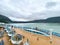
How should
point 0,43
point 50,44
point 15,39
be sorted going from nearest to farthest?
point 0,43, point 15,39, point 50,44

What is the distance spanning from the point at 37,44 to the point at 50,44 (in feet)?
2.56

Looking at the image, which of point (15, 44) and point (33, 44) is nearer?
point (15, 44)

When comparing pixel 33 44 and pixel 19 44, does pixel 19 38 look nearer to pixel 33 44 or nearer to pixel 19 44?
pixel 19 44

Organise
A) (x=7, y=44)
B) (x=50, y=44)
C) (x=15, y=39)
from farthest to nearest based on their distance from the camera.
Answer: (x=50, y=44)
(x=7, y=44)
(x=15, y=39)

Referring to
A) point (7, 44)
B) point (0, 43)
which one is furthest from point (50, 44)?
point (0, 43)

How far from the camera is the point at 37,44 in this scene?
9164mm

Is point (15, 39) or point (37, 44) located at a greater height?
point (15, 39)

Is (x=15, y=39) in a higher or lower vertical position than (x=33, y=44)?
higher

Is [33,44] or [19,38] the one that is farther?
[33,44]

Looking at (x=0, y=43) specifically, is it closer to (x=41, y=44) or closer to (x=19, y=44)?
(x=19, y=44)

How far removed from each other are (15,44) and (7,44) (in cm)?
144

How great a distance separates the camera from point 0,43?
6273mm

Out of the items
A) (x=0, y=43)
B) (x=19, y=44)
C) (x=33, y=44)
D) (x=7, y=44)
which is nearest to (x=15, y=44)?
(x=19, y=44)

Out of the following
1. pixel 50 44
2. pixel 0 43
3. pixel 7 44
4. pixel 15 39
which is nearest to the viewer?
pixel 0 43
